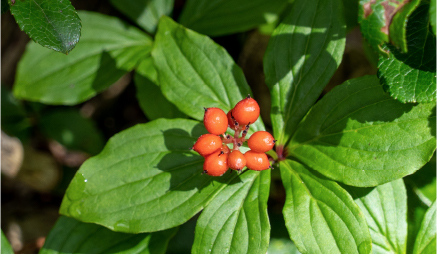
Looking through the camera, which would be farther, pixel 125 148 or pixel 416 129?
pixel 125 148

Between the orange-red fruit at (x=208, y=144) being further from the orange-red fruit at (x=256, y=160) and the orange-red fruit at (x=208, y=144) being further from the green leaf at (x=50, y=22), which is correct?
the green leaf at (x=50, y=22)

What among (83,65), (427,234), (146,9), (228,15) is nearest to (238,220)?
(427,234)

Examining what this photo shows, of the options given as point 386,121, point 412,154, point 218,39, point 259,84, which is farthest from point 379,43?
point 218,39

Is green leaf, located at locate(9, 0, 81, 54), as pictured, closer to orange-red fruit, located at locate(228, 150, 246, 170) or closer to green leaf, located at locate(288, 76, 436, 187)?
orange-red fruit, located at locate(228, 150, 246, 170)

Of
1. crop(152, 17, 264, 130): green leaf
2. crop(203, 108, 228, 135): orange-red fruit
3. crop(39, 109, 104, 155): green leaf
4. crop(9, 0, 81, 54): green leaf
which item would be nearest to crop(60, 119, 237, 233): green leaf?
crop(152, 17, 264, 130): green leaf

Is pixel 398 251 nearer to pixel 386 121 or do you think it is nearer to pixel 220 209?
pixel 386 121

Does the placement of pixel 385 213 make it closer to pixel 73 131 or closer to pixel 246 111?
pixel 246 111

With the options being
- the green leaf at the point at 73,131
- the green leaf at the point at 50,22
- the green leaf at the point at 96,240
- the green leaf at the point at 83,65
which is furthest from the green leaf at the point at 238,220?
the green leaf at the point at 73,131
